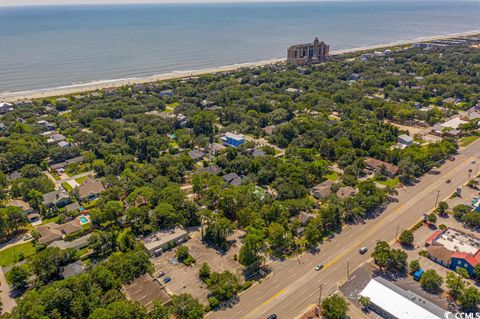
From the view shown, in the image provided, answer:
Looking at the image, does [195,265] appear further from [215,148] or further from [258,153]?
[215,148]

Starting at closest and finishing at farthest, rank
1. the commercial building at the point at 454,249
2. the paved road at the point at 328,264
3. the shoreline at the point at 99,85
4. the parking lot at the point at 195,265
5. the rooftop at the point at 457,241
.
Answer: the paved road at the point at 328,264 < the parking lot at the point at 195,265 < the commercial building at the point at 454,249 < the rooftop at the point at 457,241 < the shoreline at the point at 99,85

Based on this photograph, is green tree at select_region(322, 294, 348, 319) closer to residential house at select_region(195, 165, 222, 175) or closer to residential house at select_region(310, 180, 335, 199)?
residential house at select_region(310, 180, 335, 199)

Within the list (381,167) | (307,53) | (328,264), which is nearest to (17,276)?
(328,264)

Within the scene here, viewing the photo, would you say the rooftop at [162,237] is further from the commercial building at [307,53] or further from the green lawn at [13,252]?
the commercial building at [307,53]

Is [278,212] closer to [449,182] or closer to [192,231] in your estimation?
[192,231]

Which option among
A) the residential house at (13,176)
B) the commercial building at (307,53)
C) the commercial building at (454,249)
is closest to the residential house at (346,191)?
the commercial building at (454,249)

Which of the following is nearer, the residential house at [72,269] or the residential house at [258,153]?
the residential house at [72,269]
